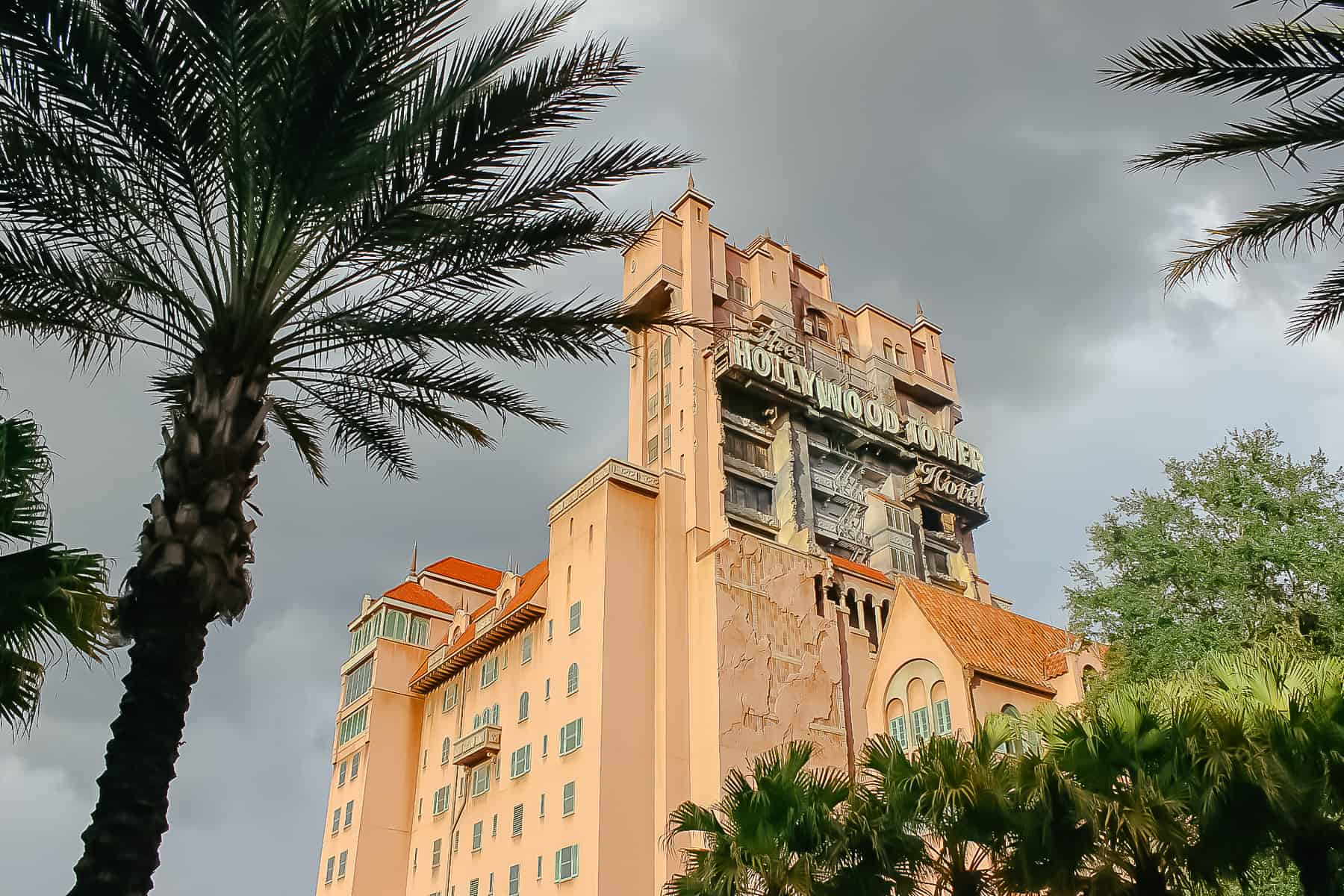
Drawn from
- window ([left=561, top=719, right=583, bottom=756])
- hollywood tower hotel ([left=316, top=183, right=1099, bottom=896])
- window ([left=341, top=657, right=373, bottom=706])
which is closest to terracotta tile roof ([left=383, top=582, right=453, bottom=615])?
hollywood tower hotel ([left=316, top=183, right=1099, bottom=896])

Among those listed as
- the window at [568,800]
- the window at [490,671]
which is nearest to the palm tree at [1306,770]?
the window at [568,800]

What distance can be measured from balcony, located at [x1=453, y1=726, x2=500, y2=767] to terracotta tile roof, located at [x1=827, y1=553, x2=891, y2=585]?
15.9 meters

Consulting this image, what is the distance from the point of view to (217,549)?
1163 cm

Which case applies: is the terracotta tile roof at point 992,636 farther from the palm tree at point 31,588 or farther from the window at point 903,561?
the palm tree at point 31,588

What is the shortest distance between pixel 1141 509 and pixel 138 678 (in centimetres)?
2520

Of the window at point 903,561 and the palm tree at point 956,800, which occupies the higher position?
the window at point 903,561

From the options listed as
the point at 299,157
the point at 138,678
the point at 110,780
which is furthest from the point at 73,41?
the point at 110,780

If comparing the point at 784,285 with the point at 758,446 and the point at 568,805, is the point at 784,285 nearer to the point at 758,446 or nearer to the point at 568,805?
the point at 758,446

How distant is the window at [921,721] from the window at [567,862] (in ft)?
42.4

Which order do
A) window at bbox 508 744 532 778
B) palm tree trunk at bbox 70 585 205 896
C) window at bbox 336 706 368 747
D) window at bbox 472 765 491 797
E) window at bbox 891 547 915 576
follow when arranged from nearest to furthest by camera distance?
1. palm tree trunk at bbox 70 585 205 896
2. window at bbox 508 744 532 778
3. window at bbox 472 765 491 797
4. window at bbox 891 547 915 576
5. window at bbox 336 706 368 747

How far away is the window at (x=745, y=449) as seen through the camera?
162 feet

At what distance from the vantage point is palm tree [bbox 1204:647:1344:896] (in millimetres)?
15750

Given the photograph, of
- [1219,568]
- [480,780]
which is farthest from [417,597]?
[1219,568]

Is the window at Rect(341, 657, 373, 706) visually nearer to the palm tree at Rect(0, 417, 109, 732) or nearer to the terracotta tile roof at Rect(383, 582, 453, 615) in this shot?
the terracotta tile roof at Rect(383, 582, 453, 615)
